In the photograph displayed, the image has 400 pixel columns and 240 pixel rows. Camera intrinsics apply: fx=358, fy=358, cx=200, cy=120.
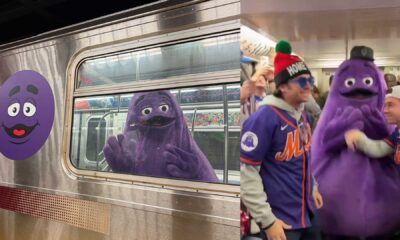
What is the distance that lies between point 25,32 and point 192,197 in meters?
3.35

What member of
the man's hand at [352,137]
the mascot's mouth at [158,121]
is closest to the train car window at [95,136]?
the mascot's mouth at [158,121]

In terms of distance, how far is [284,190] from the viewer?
1587 mm

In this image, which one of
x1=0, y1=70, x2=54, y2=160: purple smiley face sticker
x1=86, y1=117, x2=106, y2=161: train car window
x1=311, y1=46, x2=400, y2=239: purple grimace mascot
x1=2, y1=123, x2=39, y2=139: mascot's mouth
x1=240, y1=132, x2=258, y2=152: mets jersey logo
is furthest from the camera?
x1=2, y1=123, x2=39, y2=139: mascot's mouth

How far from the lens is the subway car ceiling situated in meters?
1.40

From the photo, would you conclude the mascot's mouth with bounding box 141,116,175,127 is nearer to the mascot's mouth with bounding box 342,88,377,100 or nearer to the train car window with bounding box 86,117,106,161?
the train car window with bounding box 86,117,106,161

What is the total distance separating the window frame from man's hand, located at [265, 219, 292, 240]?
0.38 m

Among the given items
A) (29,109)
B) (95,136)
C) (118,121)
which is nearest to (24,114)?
(29,109)

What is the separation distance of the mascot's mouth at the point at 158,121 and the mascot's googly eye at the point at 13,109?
1.37 meters

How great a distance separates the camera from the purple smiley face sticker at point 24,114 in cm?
293

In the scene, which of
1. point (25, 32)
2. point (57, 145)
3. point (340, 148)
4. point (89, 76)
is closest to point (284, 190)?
point (340, 148)

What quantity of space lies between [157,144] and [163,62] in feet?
1.75

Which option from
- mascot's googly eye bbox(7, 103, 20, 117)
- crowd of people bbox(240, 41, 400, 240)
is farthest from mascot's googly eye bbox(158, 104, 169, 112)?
mascot's googly eye bbox(7, 103, 20, 117)

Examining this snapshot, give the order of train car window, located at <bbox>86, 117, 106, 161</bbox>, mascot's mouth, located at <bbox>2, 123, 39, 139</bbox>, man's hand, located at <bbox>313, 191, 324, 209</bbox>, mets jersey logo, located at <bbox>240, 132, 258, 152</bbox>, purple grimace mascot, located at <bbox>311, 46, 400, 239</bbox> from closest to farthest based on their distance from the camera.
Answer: purple grimace mascot, located at <bbox>311, 46, 400, 239</bbox>
man's hand, located at <bbox>313, 191, 324, 209</bbox>
mets jersey logo, located at <bbox>240, 132, 258, 152</bbox>
train car window, located at <bbox>86, 117, 106, 161</bbox>
mascot's mouth, located at <bbox>2, 123, 39, 139</bbox>

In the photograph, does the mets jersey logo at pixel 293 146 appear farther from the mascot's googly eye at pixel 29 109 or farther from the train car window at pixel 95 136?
the mascot's googly eye at pixel 29 109
